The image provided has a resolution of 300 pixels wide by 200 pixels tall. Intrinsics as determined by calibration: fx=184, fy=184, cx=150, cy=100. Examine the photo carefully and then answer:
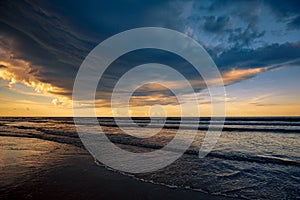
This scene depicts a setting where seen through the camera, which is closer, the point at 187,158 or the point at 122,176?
the point at 122,176

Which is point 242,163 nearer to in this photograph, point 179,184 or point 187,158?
point 187,158

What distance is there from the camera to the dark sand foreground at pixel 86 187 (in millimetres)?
3980

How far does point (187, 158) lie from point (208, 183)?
275 centimetres

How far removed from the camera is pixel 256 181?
16.7ft

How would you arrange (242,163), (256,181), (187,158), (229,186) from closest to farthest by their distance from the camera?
(229,186) → (256,181) → (242,163) → (187,158)

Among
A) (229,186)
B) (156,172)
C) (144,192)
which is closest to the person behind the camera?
(144,192)

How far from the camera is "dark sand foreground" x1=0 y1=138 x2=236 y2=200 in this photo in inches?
157

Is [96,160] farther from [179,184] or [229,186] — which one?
[229,186]

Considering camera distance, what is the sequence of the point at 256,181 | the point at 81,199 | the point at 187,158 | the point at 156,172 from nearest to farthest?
1. the point at 81,199
2. the point at 256,181
3. the point at 156,172
4. the point at 187,158

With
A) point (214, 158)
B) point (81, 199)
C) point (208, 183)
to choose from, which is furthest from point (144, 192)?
point (214, 158)

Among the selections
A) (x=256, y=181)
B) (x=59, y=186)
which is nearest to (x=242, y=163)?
(x=256, y=181)

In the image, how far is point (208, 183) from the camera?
16.0 ft

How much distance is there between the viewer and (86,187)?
4.46 m

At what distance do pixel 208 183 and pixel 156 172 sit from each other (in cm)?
161
